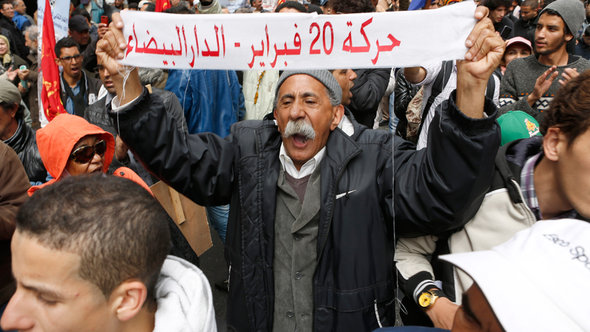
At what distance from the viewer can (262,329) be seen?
1929 mm

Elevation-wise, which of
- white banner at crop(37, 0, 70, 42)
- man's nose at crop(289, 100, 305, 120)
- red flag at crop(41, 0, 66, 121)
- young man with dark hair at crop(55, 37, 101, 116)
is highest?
man's nose at crop(289, 100, 305, 120)

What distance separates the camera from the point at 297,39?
165 centimetres

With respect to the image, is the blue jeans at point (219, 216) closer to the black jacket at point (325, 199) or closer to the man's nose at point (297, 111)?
the black jacket at point (325, 199)

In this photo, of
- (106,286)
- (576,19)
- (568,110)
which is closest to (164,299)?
(106,286)

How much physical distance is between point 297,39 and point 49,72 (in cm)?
278

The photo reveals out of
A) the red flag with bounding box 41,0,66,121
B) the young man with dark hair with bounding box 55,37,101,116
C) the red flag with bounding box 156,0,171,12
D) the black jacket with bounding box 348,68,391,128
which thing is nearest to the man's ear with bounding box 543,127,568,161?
the black jacket with bounding box 348,68,391,128

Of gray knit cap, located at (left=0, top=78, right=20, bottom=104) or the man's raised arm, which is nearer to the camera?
the man's raised arm

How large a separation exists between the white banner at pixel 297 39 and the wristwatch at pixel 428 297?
81cm

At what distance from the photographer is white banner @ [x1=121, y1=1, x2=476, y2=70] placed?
5.13ft

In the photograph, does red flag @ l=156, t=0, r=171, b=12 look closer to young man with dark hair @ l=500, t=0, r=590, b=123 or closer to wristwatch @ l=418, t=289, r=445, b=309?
young man with dark hair @ l=500, t=0, r=590, b=123

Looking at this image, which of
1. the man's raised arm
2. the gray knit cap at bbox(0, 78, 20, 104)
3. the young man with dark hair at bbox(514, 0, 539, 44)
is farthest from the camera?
the young man with dark hair at bbox(514, 0, 539, 44)

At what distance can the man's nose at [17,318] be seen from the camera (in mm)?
1092

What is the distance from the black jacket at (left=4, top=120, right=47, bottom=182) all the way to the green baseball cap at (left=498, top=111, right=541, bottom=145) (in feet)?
9.61

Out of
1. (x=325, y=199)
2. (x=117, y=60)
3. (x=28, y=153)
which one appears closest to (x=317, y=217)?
(x=325, y=199)
